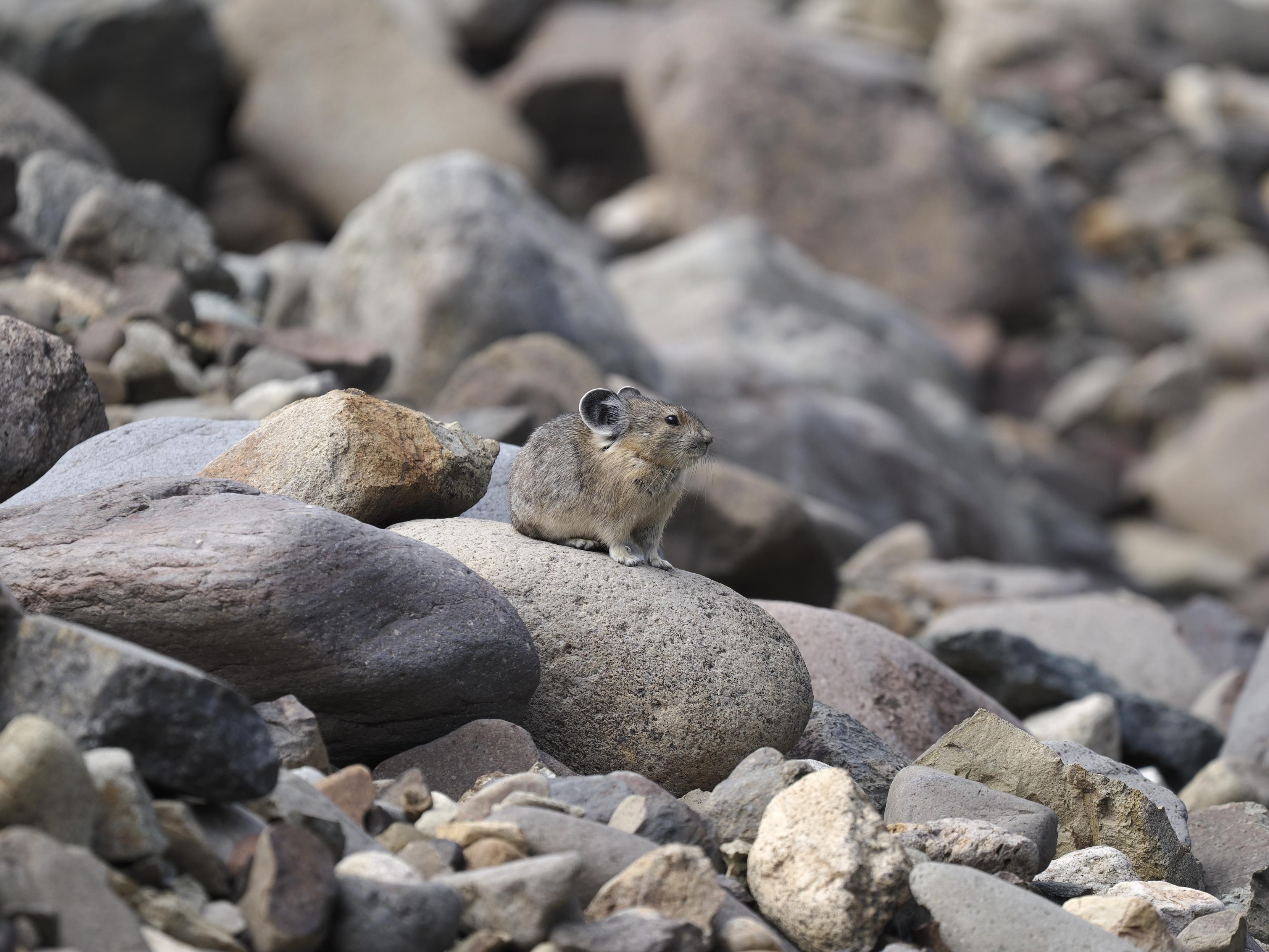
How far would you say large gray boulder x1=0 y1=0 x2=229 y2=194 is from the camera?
16.8 meters

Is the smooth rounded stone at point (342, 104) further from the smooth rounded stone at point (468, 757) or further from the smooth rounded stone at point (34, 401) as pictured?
the smooth rounded stone at point (468, 757)

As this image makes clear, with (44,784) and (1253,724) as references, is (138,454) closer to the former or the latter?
(44,784)

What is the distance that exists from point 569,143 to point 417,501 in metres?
19.4

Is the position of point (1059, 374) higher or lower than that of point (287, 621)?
lower

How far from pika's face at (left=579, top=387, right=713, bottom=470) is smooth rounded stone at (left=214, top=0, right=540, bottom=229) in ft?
42.6

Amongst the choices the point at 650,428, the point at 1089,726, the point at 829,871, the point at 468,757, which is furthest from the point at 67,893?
the point at 1089,726

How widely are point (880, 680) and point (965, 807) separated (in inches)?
90.5

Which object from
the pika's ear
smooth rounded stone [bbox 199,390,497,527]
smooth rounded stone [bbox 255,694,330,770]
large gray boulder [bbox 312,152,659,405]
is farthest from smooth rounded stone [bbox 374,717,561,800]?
large gray boulder [bbox 312,152,659,405]

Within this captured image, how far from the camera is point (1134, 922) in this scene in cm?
519

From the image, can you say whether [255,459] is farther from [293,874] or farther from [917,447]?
[917,447]

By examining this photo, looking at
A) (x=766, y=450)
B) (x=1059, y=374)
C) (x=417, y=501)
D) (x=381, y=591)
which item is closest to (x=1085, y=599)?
(x=766, y=450)

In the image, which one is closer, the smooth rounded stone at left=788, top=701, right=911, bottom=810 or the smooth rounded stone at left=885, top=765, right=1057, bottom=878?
the smooth rounded stone at left=885, top=765, right=1057, bottom=878

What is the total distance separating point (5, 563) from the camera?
219 inches

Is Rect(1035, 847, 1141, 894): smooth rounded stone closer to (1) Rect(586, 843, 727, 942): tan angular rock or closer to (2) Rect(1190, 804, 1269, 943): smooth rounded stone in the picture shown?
(2) Rect(1190, 804, 1269, 943): smooth rounded stone
